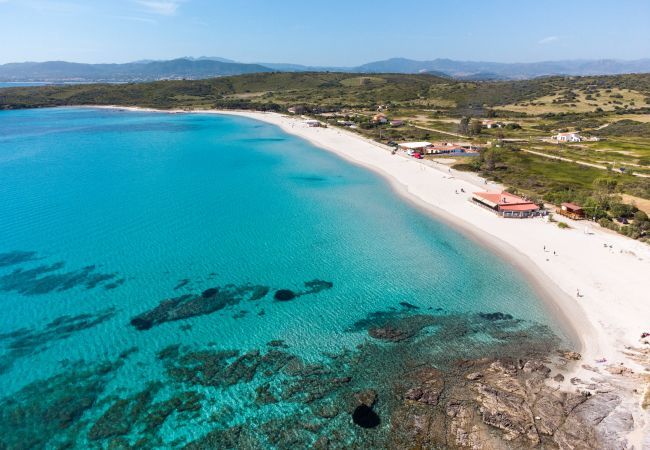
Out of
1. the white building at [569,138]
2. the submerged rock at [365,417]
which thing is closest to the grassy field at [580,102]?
the white building at [569,138]

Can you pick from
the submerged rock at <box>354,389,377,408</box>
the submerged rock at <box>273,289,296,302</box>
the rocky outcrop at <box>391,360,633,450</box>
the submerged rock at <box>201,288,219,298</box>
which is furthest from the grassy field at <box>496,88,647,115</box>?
the submerged rock at <box>354,389,377,408</box>

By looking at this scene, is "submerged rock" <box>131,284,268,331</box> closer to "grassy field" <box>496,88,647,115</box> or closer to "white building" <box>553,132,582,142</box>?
"white building" <box>553,132,582,142</box>

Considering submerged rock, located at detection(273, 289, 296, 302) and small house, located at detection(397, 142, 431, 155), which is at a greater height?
small house, located at detection(397, 142, 431, 155)

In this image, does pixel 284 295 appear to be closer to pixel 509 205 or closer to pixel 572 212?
pixel 509 205

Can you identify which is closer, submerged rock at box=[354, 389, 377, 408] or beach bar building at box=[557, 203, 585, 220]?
submerged rock at box=[354, 389, 377, 408]

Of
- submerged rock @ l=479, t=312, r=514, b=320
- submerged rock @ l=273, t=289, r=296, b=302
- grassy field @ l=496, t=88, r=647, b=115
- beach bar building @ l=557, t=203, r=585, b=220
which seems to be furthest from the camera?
grassy field @ l=496, t=88, r=647, b=115

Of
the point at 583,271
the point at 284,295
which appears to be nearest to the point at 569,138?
the point at 583,271
